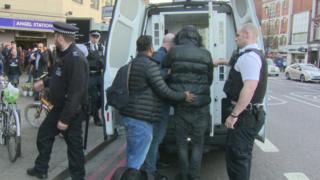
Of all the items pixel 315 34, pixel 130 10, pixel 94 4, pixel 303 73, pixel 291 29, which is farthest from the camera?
pixel 291 29

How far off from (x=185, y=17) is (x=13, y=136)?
130 inches

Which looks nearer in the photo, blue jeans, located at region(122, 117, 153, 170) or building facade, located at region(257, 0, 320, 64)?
blue jeans, located at region(122, 117, 153, 170)

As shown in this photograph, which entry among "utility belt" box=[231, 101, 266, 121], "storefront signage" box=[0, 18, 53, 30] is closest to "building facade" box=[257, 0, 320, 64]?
"storefront signage" box=[0, 18, 53, 30]

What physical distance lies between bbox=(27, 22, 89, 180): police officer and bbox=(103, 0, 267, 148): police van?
0.88 metres

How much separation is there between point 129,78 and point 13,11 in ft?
78.4

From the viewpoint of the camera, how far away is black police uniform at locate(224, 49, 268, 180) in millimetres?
4781

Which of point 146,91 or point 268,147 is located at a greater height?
point 146,91

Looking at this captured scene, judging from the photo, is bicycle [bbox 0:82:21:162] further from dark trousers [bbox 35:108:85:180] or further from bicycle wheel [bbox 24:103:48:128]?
bicycle wheel [bbox 24:103:48:128]

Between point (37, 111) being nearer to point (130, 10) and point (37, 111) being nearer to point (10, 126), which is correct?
point (10, 126)

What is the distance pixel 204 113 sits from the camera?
518 centimetres

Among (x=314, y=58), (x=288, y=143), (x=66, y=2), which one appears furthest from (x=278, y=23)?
(x=288, y=143)

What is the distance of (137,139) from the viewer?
4918 mm

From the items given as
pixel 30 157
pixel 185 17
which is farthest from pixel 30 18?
pixel 30 157

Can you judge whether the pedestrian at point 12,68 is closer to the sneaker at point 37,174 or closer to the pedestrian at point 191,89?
the sneaker at point 37,174
